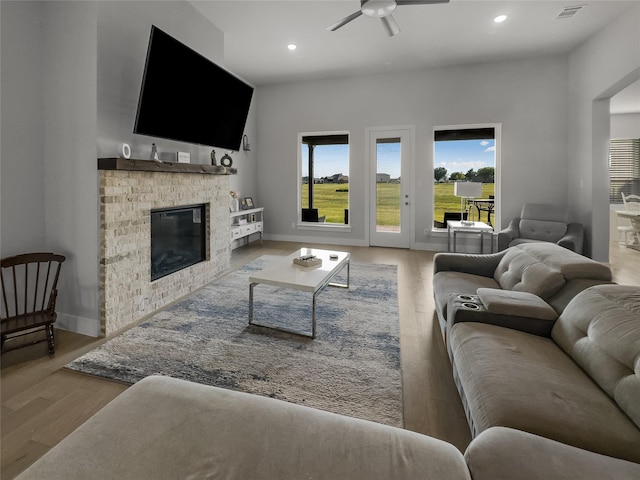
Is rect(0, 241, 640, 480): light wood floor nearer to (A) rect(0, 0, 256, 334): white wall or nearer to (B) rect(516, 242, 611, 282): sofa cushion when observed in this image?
(A) rect(0, 0, 256, 334): white wall

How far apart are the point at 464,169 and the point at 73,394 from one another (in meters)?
6.08

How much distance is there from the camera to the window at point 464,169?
5.86 meters

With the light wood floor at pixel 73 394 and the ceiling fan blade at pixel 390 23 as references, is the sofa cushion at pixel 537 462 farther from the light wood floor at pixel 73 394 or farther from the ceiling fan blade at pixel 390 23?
the ceiling fan blade at pixel 390 23

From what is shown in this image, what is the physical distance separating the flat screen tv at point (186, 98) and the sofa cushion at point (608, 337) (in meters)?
3.26

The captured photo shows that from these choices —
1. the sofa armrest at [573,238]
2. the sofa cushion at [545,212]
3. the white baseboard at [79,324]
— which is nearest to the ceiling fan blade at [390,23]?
the sofa armrest at [573,238]

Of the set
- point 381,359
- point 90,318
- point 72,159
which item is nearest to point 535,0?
point 381,359

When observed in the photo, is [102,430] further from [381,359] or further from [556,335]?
[556,335]

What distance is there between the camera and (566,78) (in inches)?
209

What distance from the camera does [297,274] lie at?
2.88 m

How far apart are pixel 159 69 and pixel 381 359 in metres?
2.92

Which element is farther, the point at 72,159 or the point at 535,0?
the point at 535,0

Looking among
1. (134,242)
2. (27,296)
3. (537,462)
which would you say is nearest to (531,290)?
(537,462)

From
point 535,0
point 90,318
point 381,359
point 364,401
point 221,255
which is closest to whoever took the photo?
point 364,401

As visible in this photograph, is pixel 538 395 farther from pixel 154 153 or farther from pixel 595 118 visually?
pixel 595 118
